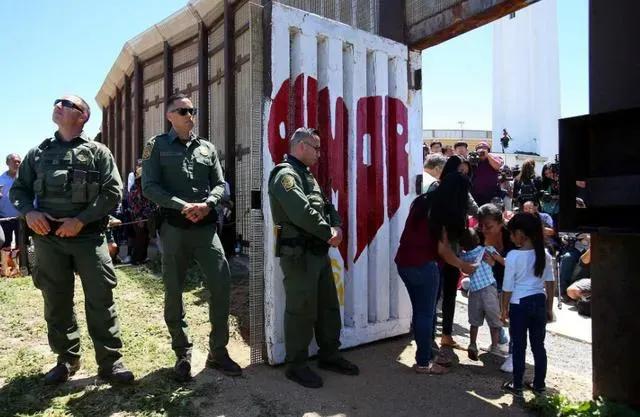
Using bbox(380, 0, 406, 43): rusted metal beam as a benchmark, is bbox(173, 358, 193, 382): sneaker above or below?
below

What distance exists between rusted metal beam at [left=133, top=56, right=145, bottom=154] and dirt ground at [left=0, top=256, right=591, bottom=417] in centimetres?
825

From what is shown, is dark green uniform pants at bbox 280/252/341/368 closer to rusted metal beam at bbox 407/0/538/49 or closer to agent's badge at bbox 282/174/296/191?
agent's badge at bbox 282/174/296/191

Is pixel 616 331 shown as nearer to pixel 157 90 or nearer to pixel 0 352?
pixel 0 352

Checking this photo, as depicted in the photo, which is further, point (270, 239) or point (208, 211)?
point (270, 239)

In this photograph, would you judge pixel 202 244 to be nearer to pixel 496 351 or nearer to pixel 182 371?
pixel 182 371

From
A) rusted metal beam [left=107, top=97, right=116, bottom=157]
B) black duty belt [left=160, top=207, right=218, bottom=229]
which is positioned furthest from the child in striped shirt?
rusted metal beam [left=107, top=97, right=116, bottom=157]

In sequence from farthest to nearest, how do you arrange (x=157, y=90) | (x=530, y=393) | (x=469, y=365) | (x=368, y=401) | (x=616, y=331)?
(x=157, y=90) < (x=469, y=365) < (x=530, y=393) < (x=368, y=401) < (x=616, y=331)

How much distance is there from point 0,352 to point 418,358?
10.9ft

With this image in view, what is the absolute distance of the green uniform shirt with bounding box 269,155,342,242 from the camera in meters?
3.30

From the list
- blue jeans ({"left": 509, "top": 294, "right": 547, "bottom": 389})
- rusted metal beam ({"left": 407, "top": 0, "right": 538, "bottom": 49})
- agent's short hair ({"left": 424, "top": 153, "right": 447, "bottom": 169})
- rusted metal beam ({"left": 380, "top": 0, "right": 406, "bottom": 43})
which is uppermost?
rusted metal beam ({"left": 380, "top": 0, "right": 406, "bottom": 43})

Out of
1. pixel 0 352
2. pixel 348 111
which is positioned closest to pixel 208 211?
pixel 348 111

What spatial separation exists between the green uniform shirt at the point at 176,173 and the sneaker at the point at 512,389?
243cm

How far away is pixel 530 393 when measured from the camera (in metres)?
3.48

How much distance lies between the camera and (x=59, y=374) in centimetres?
337
